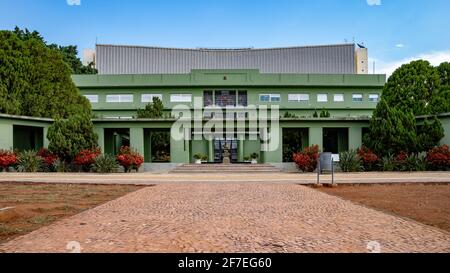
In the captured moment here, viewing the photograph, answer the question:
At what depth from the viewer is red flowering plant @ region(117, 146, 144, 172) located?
23.4m

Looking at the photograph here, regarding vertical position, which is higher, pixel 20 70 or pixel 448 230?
pixel 20 70

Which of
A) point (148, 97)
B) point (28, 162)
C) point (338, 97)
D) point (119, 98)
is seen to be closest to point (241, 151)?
point (148, 97)

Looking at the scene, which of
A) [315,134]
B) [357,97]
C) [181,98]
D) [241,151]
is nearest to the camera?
[315,134]

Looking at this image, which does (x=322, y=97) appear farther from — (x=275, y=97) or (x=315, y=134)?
(x=315, y=134)

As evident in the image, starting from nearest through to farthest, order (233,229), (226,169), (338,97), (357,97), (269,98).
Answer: (233,229), (226,169), (269,98), (338,97), (357,97)

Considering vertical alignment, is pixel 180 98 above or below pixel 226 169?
above

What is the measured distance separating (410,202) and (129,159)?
1708 cm

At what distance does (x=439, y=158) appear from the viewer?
70.6 feet

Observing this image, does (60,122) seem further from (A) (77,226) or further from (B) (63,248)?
(B) (63,248)

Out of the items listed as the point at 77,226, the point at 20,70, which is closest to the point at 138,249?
the point at 77,226

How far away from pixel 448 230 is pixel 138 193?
8272 millimetres

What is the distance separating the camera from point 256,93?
1590 inches

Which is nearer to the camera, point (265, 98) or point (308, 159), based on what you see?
point (308, 159)
